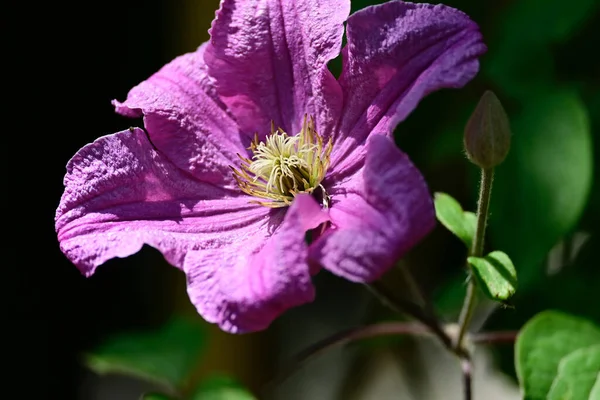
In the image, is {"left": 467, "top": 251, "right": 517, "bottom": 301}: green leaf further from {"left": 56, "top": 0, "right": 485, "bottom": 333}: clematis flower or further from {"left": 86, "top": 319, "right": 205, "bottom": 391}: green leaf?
{"left": 86, "top": 319, "right": 205, "bottom": 391}: green leaf

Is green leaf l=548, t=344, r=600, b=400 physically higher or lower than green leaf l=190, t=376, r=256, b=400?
higher

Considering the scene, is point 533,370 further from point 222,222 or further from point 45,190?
point 45,190

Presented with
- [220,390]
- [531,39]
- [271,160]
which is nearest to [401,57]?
[271,160]

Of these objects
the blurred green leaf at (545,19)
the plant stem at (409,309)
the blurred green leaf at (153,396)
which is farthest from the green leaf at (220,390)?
the blurred green leaf at (545,19)

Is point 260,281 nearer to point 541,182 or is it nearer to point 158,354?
point 541,182

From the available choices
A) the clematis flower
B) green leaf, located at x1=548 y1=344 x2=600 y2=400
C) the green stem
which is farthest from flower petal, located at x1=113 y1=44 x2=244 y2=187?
green leaf, located at x1=548 y1=344 x2=600 y2=400
